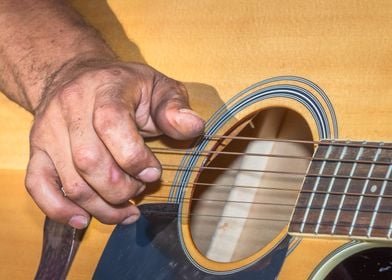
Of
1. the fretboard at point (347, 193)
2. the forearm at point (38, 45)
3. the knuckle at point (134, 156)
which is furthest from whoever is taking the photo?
the forearm at point (38, 45)

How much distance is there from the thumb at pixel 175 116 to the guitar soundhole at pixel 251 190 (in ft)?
0.89

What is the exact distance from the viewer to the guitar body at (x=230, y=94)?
94cm

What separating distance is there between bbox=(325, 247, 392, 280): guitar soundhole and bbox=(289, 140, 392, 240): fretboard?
57 mm

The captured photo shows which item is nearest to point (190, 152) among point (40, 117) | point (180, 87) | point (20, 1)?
point (180, 87)

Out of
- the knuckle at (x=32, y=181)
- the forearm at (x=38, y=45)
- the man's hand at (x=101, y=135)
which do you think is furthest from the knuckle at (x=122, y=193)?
the forearm at (x=38, y=45)

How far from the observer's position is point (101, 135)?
31.9 inches

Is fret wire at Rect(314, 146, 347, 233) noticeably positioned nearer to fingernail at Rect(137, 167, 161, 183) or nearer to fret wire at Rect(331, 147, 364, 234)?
fret wire at Rect(331, 147, 364, 234)

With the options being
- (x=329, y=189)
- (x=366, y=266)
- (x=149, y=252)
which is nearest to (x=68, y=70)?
(x=149, y=252)

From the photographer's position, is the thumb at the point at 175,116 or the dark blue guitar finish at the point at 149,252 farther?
the dark blue guitar finish at the point at 149,252

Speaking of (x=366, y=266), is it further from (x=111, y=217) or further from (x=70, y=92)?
(x=70, y=92)

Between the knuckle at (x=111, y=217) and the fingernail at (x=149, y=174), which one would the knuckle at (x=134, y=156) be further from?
the knuckle at (x=111, y=217)

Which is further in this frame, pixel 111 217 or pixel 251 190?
pixel 251 190

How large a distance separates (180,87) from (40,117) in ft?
0.67

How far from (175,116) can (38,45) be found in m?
0.32
